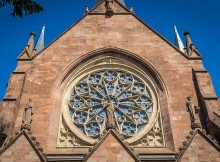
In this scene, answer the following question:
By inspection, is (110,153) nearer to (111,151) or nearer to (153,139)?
(111,151)

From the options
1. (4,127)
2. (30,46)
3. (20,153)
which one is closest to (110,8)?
(30,46)

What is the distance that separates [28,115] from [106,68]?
489 cm

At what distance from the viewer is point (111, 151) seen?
31.6 feet

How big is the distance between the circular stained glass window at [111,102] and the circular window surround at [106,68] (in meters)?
0.15

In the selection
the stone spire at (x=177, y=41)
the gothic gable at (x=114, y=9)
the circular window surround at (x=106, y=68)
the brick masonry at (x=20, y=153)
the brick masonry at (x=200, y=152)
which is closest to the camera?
the brick masonry at (x=200, y=152)

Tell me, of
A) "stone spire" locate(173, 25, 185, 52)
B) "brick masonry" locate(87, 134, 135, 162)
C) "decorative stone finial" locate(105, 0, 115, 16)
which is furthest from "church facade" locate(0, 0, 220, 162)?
"stone spire" locate(173, 25, 185, 52)

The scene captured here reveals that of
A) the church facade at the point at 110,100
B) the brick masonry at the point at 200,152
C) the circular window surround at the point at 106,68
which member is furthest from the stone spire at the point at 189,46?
the brick masonry at the point at 200,152

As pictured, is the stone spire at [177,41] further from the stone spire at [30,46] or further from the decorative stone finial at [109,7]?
the stone spire at [30,46]

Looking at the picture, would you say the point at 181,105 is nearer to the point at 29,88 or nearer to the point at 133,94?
the point at 133,94

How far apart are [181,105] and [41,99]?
5.96m

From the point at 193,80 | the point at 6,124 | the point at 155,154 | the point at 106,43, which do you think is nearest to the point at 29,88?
the point at 6,124

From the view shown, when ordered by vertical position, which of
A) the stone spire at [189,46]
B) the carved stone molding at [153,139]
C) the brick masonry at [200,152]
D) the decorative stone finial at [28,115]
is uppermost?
the stone spire at [189,46]

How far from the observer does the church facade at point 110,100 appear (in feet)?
34.2

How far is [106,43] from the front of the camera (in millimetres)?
15992
